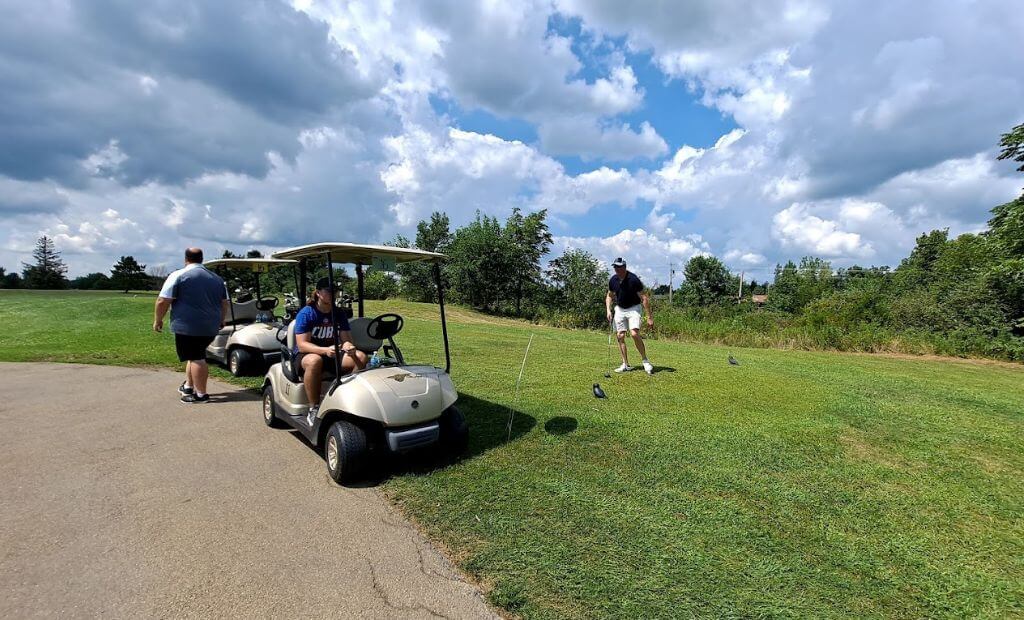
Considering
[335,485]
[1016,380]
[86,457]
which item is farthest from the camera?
[1016,380]

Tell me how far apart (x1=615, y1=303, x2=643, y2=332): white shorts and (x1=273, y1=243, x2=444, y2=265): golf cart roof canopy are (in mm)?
4465

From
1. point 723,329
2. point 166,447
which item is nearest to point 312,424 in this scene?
point 166,447

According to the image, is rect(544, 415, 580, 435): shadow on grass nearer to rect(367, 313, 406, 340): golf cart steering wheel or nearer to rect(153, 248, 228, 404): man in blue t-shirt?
rect(367, 313, 406, 340): golf cart steering wheel

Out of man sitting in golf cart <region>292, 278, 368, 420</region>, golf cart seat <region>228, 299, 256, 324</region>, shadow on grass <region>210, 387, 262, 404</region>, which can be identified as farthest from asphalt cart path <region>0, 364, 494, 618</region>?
golf cart seat <region>228, 299, 256, 324</region>

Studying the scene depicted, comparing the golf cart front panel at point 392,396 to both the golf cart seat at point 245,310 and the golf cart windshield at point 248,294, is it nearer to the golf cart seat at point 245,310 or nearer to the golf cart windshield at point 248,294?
the golf cart windshield at point 248,294

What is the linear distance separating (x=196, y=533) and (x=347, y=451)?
109 centimetres

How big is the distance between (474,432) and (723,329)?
17821 mm

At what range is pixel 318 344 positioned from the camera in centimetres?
481

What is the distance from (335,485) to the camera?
390 cm

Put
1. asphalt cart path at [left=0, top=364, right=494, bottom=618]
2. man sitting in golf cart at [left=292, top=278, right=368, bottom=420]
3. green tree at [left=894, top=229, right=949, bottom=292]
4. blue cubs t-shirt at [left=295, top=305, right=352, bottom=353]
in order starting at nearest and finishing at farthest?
asphalt cart path at [left=0, top=364, right=494, bottom=618]
man sitting in golf cart at [left=292, top=278, right=368, bottom=420]
blue cubs t-shirt at [left=295, top=305, right=352, bottom=353]
green tree at [left=894, top=229, right=949, bottom=292]

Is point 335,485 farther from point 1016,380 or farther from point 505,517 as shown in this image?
point 1016,380

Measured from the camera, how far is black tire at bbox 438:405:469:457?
4.32 metres

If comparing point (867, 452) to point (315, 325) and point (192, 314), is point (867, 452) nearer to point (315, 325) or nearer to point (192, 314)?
point (315, 325)

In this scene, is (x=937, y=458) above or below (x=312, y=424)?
below
